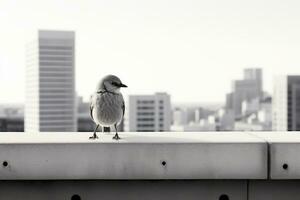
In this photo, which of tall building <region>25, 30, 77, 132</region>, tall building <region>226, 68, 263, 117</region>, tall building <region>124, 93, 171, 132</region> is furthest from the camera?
tall building <region>226, 68, 263, 117</region>

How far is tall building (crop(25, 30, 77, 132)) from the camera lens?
279ft

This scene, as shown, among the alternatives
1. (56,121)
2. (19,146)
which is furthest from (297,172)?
(56,121)

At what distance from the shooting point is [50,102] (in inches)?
3386

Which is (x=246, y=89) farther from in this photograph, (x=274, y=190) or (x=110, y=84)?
(x=274, y=190)

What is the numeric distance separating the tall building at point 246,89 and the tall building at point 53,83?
1798 inches

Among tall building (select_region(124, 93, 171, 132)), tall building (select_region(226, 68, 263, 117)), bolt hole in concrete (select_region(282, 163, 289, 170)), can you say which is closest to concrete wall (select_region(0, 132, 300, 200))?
bolt hole in concrete (select_region(282, 163, 289, 170))

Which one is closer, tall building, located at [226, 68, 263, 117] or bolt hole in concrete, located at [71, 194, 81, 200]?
bolt hole in concrete, located at [71, 194, 81, 200]

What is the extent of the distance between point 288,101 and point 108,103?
73.1 meters

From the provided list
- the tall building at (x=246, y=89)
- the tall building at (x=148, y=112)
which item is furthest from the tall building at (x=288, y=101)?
the tall building at (x=246, y=89)

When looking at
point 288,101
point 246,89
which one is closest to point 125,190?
point 288,101

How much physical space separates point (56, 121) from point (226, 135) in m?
85.2

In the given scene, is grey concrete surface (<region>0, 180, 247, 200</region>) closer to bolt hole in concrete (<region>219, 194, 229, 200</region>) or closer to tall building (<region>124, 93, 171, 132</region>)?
bolt hole in concrete (<region>219, 194, 229, 200</region>)

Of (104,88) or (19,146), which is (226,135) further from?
(19,146)

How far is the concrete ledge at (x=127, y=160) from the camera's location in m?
1.69
